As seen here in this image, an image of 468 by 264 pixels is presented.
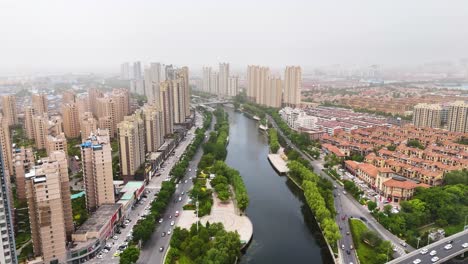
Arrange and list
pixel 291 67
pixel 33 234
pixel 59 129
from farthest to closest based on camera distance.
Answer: pixel 291 67 → pixel 59 129 → pixel 33 234

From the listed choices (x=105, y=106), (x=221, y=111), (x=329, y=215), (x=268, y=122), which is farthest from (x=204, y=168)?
(x=221, y=111)

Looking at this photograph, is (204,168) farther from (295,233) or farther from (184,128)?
(184,128)

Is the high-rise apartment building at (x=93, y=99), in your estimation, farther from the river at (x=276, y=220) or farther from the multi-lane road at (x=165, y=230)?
the multi-lane road at (x=165, y=230)

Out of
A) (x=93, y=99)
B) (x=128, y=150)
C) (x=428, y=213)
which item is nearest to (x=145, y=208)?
(x=128, y=150)

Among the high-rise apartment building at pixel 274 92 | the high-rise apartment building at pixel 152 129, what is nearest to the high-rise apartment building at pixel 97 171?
the high-rise apartment building at pixel 152 129

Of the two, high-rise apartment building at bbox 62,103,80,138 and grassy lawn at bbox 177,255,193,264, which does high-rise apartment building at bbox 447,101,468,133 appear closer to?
grassy lawn at bbox 177,255,193,264

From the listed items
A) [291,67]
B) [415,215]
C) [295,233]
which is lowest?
[295,233]

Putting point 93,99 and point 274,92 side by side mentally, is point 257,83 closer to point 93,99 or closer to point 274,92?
point 274,92
